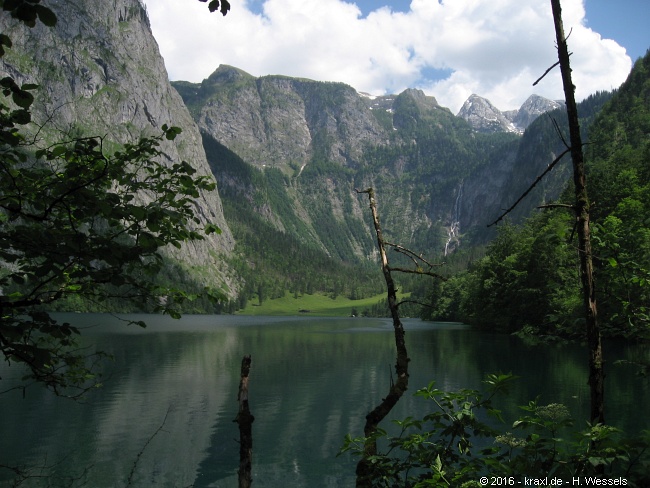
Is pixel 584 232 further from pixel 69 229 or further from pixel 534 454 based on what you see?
pixel 69 229

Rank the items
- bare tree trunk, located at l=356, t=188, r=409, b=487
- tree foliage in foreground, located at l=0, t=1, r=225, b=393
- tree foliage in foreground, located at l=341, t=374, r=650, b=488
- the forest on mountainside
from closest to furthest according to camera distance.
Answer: tree foliage in foreground, located at l=0, t=1, r=225, b=393 → tree foliage in foreground, located at l=341, t=374, r=650, b=488 → bare tree trunk, located at l=356, t=188, r=409, b=487 → the forest on mountainside

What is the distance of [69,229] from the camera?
19.4ft

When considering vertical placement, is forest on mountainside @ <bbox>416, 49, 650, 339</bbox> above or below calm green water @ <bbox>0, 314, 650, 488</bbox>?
above

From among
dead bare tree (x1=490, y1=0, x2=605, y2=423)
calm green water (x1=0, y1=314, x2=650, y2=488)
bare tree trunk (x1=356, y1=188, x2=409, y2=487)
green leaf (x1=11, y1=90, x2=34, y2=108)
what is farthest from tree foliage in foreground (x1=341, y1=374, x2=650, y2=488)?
green leaf (x1=11, y1=90, x2=34, y2=108)

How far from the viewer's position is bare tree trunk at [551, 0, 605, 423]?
6676 mm

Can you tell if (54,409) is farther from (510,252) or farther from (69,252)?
(510,252)

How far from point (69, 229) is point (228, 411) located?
106 feet

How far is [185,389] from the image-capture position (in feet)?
141

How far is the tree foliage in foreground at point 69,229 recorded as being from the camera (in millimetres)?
4750

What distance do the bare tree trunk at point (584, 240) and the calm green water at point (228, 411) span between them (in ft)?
20.0

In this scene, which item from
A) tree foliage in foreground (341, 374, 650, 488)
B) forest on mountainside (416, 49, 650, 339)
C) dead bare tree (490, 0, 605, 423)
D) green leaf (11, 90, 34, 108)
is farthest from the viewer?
forest on mountainside (416, 49, 650, 339)

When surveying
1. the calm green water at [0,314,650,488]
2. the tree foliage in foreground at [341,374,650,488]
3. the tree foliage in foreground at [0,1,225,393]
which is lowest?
the calm green water at [0,314,650,488]

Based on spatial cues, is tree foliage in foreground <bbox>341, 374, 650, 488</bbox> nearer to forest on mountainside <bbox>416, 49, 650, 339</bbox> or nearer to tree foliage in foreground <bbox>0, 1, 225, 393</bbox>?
forest on mountainside <bbox>416, 49, 650, 339</bbox>

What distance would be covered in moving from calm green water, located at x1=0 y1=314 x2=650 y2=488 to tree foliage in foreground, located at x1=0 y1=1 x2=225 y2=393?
6.50m
